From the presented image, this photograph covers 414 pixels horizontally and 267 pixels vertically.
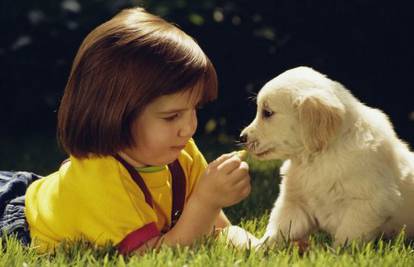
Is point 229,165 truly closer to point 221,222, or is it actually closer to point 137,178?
point 137,178

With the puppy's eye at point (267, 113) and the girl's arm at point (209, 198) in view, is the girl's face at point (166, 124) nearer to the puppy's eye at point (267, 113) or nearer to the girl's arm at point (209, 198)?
the girl's arm at point (209, 198)

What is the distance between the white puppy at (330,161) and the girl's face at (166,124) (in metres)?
0.40

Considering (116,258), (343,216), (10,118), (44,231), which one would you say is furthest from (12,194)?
(10,118)

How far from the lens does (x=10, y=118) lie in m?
9.12

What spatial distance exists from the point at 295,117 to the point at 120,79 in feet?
3.08

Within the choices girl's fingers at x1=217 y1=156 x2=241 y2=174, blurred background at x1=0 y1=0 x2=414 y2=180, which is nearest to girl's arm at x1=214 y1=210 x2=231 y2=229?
girl's fingers at x1=217 y1=156 x2=241 y2=174

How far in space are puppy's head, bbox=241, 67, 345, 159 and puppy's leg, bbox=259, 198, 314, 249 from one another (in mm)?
281

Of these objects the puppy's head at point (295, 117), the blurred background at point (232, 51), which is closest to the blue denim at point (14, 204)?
the puppy's head at point (295, 117)

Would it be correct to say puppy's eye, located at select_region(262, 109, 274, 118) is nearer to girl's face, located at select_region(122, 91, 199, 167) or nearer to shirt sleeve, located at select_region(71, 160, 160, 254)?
girl's face, located at select_region(122, 91, 199, 167)

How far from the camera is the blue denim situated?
13.1 ft

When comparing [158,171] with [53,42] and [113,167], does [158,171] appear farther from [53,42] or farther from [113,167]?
[53,42]

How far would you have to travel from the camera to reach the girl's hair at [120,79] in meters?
3.63

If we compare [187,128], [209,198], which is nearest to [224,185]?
[209,198]

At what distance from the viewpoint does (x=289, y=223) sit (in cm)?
388
